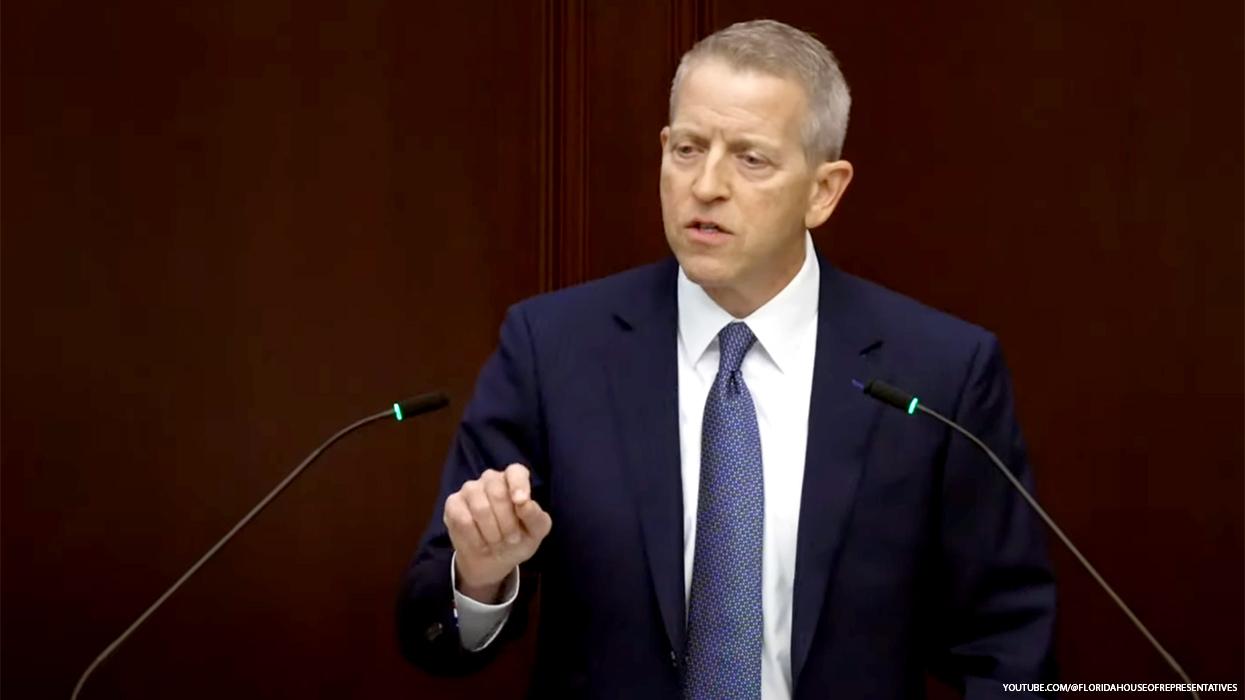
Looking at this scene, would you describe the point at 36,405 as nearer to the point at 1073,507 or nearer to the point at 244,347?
the point at 244,347

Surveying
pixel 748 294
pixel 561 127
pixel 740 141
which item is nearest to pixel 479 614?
pixel 748 294

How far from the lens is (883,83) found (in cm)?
298

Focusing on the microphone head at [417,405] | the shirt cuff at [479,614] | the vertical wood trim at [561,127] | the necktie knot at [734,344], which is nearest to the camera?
the microphone head at [417,405]

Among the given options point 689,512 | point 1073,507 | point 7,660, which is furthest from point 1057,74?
point 7,660

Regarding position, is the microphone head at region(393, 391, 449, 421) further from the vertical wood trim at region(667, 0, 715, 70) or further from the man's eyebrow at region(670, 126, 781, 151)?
the vertical wood trim at region(667, 0, 715, 70)

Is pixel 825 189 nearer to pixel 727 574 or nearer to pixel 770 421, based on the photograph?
pixel 770 421

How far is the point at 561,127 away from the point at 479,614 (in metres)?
0.95

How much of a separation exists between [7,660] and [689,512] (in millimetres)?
1160

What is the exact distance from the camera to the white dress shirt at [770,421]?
2311 mm

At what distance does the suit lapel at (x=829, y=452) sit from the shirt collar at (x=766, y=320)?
0.03 metres

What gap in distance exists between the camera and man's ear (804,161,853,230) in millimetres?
2445

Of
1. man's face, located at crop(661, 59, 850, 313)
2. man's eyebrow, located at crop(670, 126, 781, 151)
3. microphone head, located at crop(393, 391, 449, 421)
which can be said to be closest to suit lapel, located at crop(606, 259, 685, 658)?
man's face, located at crop(661, 59, 850, 313)

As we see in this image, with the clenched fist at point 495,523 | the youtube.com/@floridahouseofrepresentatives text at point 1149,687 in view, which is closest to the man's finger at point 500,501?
the clenched fist at point 495,523

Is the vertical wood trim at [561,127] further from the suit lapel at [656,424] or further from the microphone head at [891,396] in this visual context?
the microphone head at [891,396]
